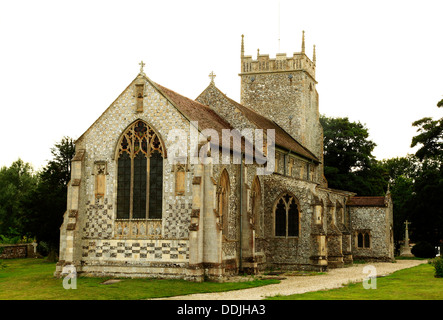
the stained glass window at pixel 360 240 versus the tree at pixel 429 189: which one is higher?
the tree at pixel 429 189

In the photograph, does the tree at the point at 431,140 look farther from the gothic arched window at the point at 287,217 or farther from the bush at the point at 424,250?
the gothic arched window at the point at 287,217

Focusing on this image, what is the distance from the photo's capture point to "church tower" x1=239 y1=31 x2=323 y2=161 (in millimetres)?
43750

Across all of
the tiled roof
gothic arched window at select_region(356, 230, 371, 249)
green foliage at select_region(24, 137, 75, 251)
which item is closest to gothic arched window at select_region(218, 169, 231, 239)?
green foliage at select_region(24, 137, 75, 251)

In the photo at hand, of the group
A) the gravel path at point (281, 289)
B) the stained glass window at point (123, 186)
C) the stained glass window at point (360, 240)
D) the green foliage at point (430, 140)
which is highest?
the green foliage at point (430, 140)

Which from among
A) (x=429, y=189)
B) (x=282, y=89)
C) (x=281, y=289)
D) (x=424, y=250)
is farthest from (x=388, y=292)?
(x=424, y=250)

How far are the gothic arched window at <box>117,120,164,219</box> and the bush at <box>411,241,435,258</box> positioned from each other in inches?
1399

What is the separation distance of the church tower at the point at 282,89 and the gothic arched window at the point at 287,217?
35.8ft

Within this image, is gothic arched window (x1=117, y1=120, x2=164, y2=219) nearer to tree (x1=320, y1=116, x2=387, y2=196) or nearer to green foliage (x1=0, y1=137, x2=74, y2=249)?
green foliage (x1=0, y1=137, x2=74, y2=249)

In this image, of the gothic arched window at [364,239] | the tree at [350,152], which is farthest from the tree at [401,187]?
the gothic arched window at [364,239]

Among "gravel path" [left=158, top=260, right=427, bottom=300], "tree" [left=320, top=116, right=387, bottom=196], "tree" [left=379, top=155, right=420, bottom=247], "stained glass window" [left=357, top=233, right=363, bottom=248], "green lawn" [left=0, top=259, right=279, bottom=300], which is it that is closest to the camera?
"gravel path" [left=158, top=260, right=427, bottom=300]

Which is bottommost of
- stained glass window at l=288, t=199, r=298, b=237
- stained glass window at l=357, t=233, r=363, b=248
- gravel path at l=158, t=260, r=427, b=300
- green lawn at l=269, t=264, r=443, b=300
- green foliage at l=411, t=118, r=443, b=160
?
gravel path at l=158, t=260, r=427, b=300

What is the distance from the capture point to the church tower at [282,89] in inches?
1722
